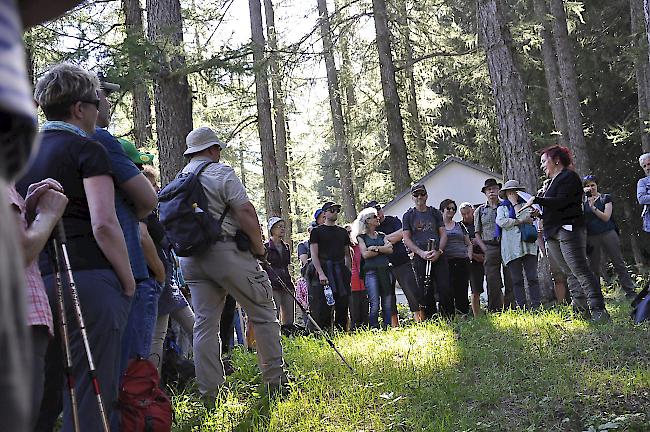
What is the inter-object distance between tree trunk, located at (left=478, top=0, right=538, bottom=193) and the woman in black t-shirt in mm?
9290

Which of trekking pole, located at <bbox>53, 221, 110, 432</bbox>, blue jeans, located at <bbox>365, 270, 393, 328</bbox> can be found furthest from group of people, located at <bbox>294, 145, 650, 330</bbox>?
trekking pole, located at <bbox>53, 221, 110, 432</bbox>

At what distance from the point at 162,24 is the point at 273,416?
19.8 feet

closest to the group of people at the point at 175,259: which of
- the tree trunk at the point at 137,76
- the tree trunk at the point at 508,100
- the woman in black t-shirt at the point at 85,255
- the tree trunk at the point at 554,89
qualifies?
the woman in black t-shirt at the point at 85,255

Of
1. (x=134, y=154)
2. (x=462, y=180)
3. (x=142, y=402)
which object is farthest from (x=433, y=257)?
(x=462, y=180)

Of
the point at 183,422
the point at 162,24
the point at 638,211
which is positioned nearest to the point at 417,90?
the point at 638,211

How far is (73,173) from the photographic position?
325cm

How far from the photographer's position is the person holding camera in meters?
5.20

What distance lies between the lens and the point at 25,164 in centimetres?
68

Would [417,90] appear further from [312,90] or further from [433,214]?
[433,214]

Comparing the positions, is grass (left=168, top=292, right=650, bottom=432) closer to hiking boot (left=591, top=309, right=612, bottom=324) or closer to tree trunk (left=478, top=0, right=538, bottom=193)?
hiking boot (left=591, top=309, right=612, bottom=324)

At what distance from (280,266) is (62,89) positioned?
306 inches

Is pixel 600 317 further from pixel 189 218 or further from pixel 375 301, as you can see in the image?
pixel 189 218

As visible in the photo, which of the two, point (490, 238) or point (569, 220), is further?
point (490, 238)

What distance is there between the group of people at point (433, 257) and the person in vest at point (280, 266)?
33 centimetres
